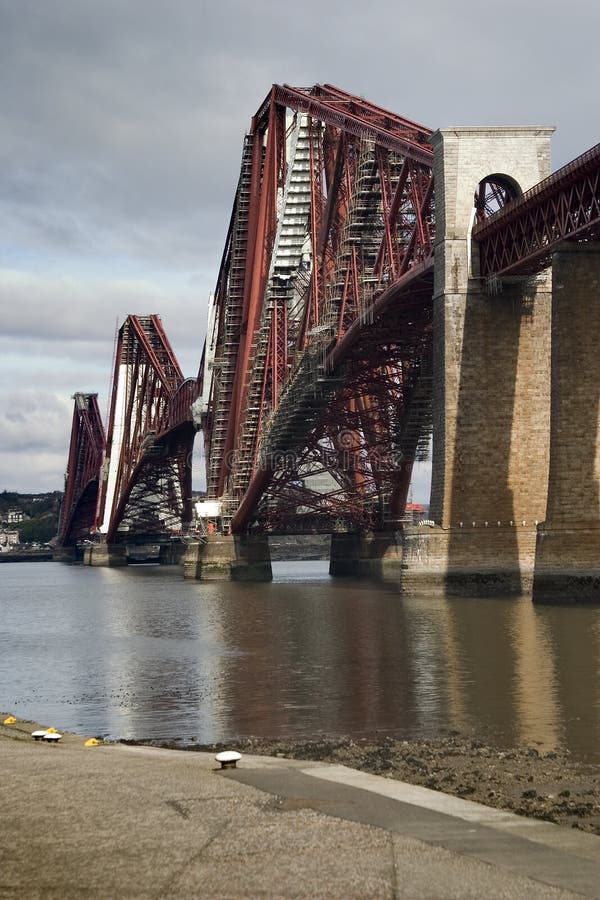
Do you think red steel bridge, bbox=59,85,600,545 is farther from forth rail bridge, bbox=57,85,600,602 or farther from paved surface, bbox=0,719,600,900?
paved surface, bbox=0,719,600,900

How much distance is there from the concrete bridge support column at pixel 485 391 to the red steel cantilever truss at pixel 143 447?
3570 inches

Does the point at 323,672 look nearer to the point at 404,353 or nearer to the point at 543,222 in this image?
the point at 543,222

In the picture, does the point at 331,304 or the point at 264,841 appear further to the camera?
the point at 331,304

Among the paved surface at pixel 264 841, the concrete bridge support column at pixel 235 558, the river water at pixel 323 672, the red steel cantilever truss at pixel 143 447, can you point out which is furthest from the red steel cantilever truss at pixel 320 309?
the paved surface at pixel 264 841

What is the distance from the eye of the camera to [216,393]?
10338cm

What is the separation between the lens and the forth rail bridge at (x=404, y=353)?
1842 inches

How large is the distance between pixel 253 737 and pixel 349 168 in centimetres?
6163

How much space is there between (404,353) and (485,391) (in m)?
25.9

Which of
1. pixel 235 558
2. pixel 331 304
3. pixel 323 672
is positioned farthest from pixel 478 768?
pixel 235 558

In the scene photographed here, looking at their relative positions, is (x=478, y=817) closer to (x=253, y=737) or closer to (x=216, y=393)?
(x=253, y=737)

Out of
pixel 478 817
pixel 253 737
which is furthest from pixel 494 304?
pixel 478 817

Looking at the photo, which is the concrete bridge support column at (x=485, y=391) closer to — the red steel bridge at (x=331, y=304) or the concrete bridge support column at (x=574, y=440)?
the red steel bridge at (x=331, y=304)

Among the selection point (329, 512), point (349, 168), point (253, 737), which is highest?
point (349, 168)

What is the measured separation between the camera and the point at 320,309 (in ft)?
266
